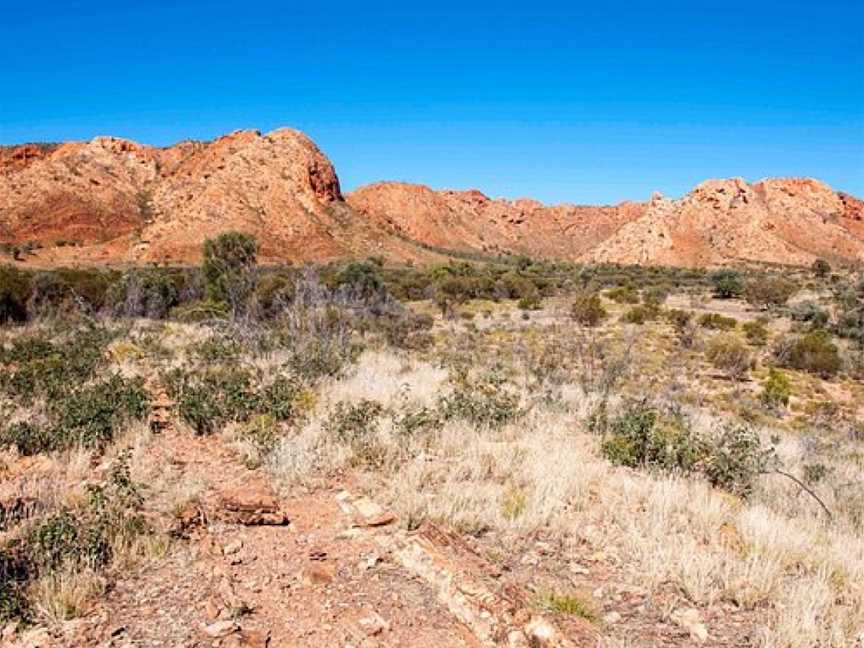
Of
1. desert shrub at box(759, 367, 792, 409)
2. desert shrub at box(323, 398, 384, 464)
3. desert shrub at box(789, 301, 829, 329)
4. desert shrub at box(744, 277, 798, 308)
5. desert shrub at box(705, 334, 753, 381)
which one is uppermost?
desert shrub at box(744, 277, 798, 308)

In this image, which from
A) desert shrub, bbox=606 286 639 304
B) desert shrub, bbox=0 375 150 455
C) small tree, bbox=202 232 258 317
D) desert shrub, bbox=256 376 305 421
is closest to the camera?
desert shrub, bbox=0 375 150 455

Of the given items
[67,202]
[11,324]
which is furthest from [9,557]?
[67,202]

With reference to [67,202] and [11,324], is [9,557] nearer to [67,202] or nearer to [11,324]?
[11,324]

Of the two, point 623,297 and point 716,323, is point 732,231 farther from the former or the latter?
point 716,323

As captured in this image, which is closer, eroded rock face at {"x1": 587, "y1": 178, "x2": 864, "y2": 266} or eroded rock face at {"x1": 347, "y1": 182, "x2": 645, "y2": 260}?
Answer: eroded rock face at {"x1": 587, "y1": 178, "x2": 864, "y2": 266}

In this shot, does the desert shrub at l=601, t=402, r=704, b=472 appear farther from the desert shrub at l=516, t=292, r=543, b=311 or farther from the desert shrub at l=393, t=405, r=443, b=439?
the desert shrub at l=516, t=292, r=543, b=311

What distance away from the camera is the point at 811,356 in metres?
17.6

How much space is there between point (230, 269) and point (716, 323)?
61.1 ft

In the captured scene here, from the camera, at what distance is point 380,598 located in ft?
10.3

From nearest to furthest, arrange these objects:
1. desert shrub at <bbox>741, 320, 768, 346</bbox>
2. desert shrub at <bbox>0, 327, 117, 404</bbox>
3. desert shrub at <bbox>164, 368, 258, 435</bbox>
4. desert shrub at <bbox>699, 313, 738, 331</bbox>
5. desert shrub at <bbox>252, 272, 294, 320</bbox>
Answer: desert shrub at <bbox>164, 368, 258, 435</bbox> → desert shrub at <bbox>0, 327, 117, 404</bbox> → desert shrub at <bbox>252, 272, 294, 320</bbox> → desert shrub at <bbox>741, 320, 768, 346</bbox> → desert shrub at <bbox>699, 313, 738, 331</bbox>

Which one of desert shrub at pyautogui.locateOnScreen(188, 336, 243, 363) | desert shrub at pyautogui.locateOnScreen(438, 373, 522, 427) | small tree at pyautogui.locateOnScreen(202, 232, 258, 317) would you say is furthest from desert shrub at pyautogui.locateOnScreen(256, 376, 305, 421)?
small tree at pyautogui.locateOnScreen(202, 232, 258, 317)

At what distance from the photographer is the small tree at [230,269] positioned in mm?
13562

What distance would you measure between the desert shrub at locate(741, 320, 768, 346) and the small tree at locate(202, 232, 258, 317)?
16675mm

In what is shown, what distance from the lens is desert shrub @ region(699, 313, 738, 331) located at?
77.6 feet
